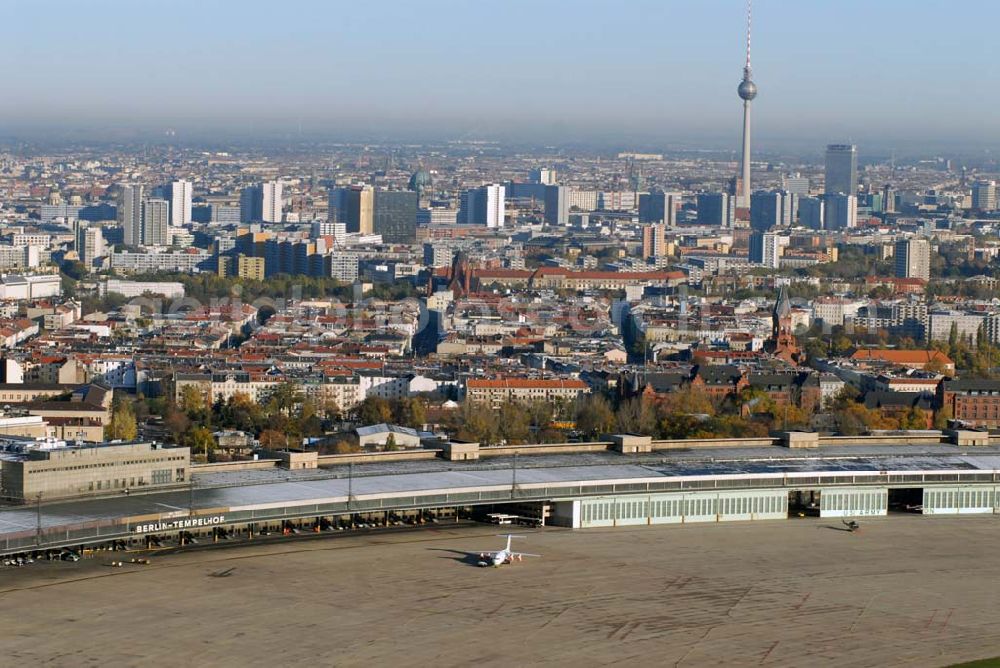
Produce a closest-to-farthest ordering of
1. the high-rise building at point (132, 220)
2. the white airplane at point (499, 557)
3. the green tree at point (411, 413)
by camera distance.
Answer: the white airplane at point (499, 557) → the green tree at point (411, 413) → the high-rise building at point (132, 220)

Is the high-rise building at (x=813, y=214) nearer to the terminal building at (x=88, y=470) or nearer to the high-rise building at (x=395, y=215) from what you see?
the high-rise building at (x=395, y=215)

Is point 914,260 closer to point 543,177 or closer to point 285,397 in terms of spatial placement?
point 285,397

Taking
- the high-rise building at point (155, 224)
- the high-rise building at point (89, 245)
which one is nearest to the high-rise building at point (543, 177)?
the high-rise building at point (155, 224)

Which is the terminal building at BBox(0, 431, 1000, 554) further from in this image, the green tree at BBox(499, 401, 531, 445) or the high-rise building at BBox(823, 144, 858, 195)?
the high-rise building at BBox(823, 144, 858, 195)

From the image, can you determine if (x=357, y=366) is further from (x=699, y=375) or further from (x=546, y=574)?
(x=546, y=574)

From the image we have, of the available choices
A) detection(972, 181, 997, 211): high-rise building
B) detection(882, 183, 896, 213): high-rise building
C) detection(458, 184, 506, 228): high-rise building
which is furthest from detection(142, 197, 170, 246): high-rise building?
detection(972, 181, 997, 211): high-rise building

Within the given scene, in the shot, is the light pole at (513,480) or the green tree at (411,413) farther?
the green tree at (411,413)

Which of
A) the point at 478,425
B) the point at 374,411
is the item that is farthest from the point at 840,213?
the point at 478,425
